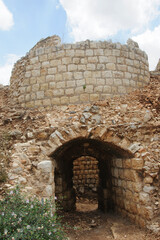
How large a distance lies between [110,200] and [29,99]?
4.02m

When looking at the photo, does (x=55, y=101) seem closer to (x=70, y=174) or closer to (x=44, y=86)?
(x=44, y=86)

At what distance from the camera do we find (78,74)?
19.0 ft

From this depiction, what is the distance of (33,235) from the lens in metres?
2.89

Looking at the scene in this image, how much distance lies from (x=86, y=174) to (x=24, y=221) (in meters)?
7.81

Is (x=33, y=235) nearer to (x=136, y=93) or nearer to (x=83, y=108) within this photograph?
(x=83, y=108)

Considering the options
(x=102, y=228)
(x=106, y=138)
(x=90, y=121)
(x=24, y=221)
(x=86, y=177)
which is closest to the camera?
(x=24, y=221)

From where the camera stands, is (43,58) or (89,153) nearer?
(43,58)

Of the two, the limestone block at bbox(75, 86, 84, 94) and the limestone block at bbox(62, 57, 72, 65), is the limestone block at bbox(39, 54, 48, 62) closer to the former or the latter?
the limestone block at bbox(62, 57, 72, 65)

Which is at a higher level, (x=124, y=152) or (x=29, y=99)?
(x=29, y=99)

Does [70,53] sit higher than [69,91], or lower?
higher

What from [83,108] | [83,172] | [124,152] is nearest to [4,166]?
[83,108]

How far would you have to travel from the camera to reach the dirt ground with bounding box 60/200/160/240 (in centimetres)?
459

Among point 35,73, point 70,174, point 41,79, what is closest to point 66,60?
point 41,79

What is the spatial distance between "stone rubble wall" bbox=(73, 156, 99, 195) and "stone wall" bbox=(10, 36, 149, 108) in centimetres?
550
